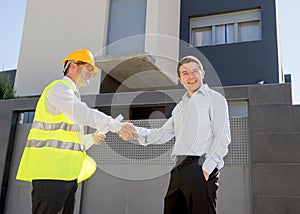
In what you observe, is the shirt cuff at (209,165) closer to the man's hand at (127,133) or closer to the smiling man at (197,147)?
the smiling man at (197,147)

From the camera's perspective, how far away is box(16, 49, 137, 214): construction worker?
2.36 meters

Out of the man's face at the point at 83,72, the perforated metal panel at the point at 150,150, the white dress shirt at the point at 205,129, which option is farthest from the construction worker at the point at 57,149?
the perforated metal panel at the point at 150,150

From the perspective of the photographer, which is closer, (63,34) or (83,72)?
(83,72)

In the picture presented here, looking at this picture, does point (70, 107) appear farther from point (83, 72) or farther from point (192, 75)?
point (192, 75)

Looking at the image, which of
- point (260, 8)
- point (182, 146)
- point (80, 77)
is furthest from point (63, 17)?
point (182, 146)

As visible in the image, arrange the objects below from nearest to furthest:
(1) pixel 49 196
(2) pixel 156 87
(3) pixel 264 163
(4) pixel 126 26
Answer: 1. (1) pixel 49 196
2. (3) pixel 264 163
3. (4) pixel 126 26
4. (2) pixel 156 87

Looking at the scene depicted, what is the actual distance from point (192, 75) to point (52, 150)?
1283 mm

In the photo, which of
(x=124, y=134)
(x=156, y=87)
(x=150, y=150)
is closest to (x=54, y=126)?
(x=124, y=134)

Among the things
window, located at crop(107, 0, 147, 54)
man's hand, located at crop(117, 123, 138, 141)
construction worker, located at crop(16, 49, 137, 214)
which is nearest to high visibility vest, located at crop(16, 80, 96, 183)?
construction worker, located at crop(16, 49, 137, 214)

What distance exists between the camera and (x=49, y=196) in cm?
232

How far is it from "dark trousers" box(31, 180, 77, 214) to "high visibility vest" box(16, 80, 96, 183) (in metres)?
0.04

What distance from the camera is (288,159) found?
169 inches

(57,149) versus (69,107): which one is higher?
(69,107)

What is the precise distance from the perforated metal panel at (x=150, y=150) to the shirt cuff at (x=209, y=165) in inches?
93.9
